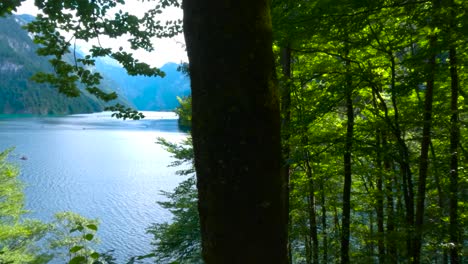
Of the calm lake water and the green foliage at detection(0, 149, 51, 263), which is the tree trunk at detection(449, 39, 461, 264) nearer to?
the green foliage at detection(0, 149, 51, 263)

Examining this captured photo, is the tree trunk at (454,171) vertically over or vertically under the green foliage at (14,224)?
over

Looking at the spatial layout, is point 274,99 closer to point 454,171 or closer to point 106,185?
point 454,171

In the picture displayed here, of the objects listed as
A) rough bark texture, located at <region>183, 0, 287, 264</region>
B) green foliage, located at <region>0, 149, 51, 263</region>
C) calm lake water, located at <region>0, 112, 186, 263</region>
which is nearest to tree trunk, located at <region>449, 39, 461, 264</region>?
rough bark texture, located at <region>183, 0, 287, 264</region>

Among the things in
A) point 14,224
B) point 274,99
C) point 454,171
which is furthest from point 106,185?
point 274,99

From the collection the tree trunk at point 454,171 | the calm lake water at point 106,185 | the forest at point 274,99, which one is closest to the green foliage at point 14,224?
the calm lake water at point 106,185

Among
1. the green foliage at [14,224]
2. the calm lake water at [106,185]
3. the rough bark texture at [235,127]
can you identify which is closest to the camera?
the rough bark texture at [235,127]

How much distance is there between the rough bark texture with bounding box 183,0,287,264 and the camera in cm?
134

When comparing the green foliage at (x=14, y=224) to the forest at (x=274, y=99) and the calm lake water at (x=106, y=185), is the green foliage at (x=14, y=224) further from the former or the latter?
the forest at (x=274, y=99)

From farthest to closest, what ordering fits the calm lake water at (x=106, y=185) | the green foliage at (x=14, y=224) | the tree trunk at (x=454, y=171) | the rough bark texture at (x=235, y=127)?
the calm lake water at (x=106, y=185) → the green foliage at (x=14, y=224) → the tree trunk at (x=454, y=171) → the rough bark texture at (x=235, y=127)

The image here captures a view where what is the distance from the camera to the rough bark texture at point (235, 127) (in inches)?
52.9

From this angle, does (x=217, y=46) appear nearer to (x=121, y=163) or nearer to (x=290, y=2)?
(x=290, y=2)

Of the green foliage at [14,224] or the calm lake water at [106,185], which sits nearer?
the green foliage at [14,224]

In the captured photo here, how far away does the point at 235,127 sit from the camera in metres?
1.34

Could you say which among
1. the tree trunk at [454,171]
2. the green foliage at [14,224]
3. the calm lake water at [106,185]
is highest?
the tree trunk at [454,171]
